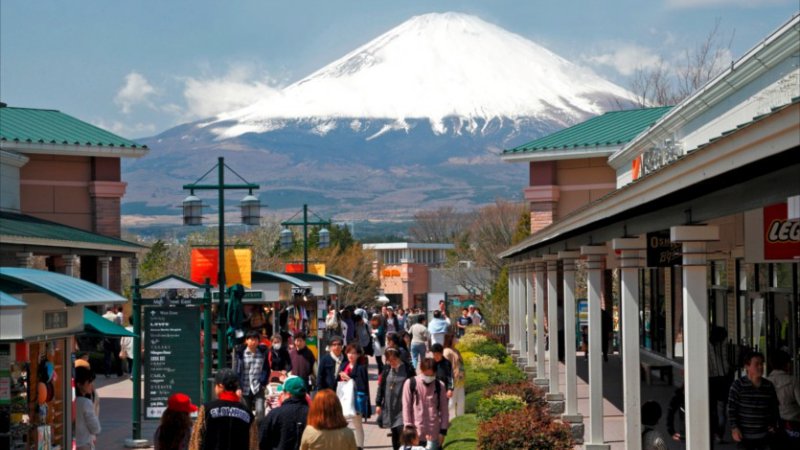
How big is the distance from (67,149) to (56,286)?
1221 inches

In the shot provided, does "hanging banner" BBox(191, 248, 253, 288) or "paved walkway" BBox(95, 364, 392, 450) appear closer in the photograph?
"paved walkway" BBox(95, 364, 392, 450)

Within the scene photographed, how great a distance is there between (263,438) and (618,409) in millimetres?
11990

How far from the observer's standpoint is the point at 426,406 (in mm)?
15812

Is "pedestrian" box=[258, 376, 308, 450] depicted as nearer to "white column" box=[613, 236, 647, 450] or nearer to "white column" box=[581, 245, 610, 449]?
"white column" box=[613, 236, 647, 450]

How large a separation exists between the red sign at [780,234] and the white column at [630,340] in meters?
2.15

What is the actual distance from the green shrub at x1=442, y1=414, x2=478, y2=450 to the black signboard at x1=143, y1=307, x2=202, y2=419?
3.89 metres

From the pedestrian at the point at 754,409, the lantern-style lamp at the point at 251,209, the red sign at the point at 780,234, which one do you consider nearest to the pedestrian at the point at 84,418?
the pedestrian at the point at 754,409

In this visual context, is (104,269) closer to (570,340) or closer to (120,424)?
(120,424)

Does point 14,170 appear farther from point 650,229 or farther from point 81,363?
point 650,229

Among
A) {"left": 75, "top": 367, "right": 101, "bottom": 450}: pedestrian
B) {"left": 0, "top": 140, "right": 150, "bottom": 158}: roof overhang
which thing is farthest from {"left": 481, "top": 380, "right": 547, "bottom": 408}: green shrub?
{"left": 0, "top": 140, "right": 150, "bottom": 158}: roof overhang

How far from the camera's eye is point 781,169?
9391 millimetres

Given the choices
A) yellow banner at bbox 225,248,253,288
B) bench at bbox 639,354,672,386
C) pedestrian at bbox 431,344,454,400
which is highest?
yellow banner at bbox 225,248,253,288

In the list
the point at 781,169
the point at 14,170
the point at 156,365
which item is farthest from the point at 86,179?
the point at 781,169

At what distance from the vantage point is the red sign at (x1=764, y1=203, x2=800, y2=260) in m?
16.7
